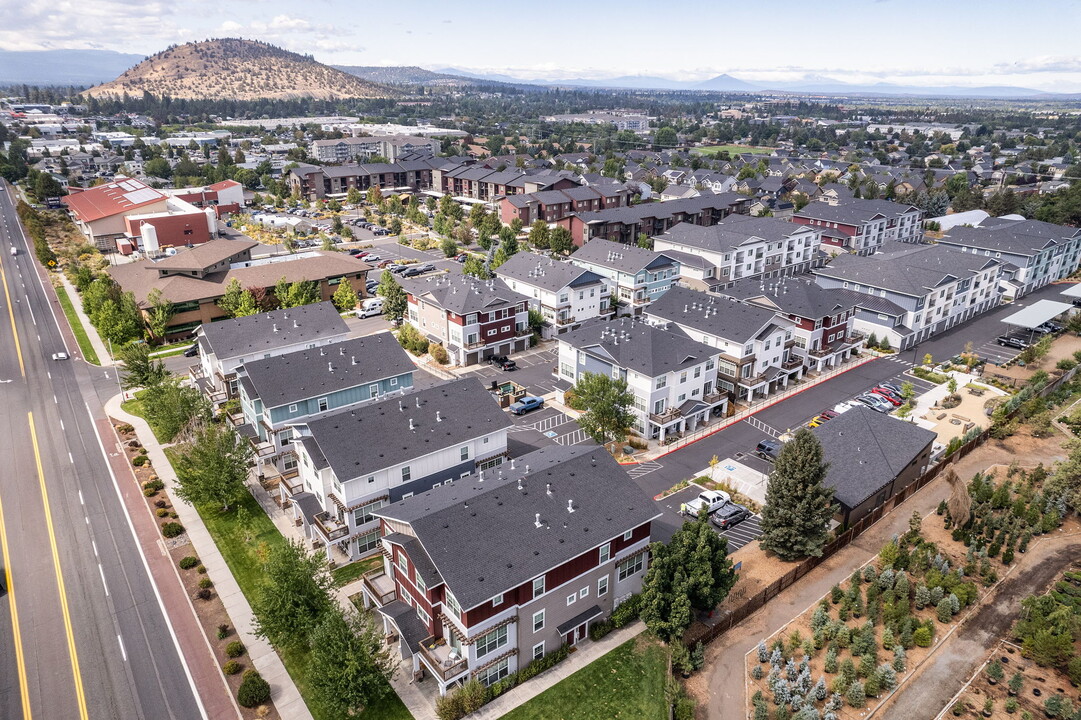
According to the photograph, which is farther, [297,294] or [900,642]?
[297,294]

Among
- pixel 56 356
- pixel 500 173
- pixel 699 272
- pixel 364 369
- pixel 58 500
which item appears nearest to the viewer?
pixel 58 500

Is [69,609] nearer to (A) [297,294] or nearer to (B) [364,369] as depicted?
(B) [364,369]

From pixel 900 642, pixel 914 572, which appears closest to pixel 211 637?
pixel 900 642

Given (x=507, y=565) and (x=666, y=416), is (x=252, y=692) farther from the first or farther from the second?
(x=666, y=416)

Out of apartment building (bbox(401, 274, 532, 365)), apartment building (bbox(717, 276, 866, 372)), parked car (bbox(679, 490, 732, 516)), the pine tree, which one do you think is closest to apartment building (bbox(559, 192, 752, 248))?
apartment building (bbox(401, 274, 532, 365))

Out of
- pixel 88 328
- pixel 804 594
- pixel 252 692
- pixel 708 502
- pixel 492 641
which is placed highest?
pixel 88 328

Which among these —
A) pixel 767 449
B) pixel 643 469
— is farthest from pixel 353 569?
pixel 767 449

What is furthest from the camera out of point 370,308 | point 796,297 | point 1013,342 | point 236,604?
point 370,308
